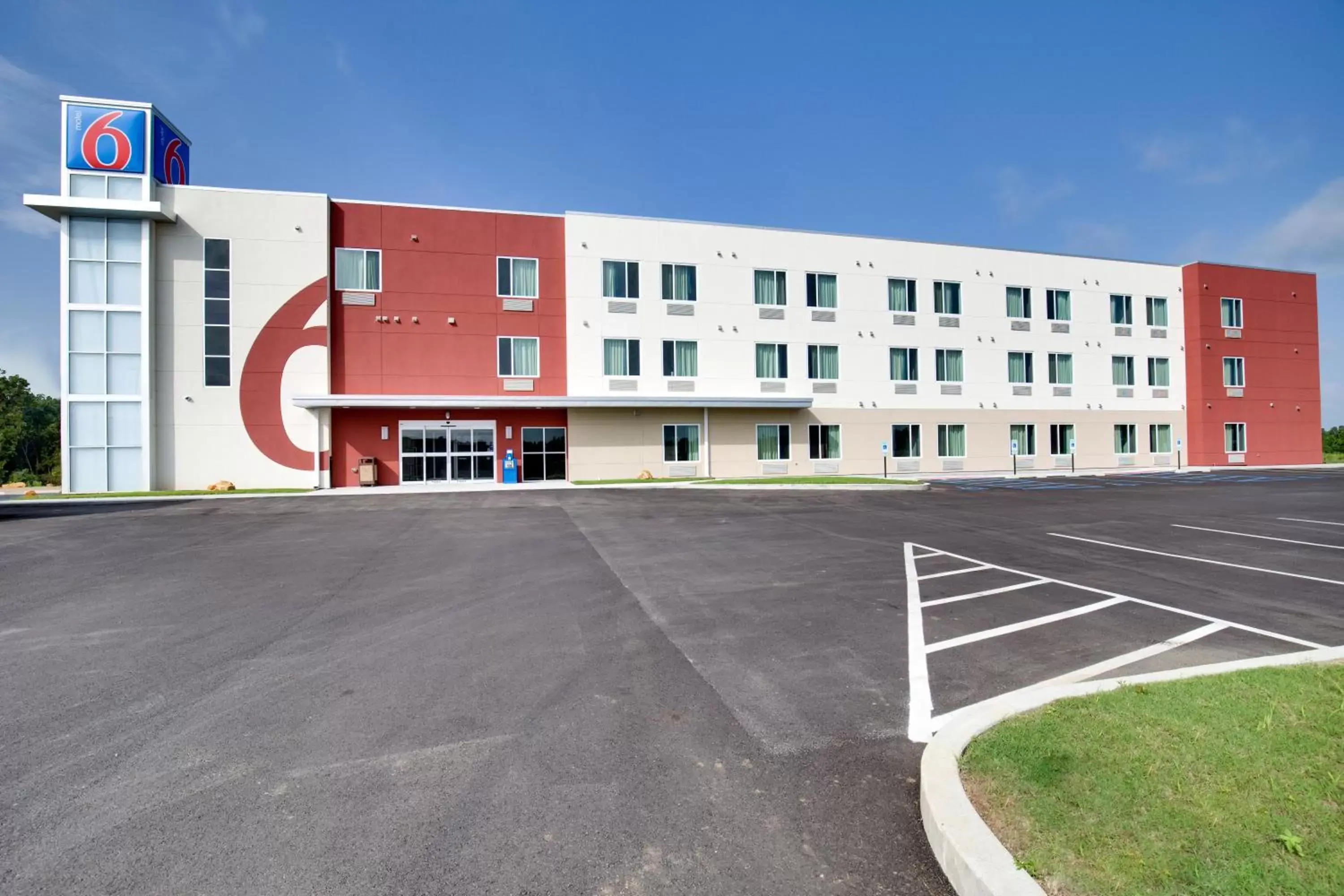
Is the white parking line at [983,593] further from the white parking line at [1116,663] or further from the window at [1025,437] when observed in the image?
the window at [1025,437]

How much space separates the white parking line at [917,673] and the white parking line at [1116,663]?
9 centimetres

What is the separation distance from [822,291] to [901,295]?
4.28m

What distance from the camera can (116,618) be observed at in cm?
675

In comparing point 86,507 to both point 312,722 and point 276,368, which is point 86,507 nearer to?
point 276,368

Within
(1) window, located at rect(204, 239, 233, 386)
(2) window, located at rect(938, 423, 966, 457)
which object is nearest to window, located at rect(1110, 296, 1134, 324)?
(2) window, located at rect(938, 423, 966, 457)

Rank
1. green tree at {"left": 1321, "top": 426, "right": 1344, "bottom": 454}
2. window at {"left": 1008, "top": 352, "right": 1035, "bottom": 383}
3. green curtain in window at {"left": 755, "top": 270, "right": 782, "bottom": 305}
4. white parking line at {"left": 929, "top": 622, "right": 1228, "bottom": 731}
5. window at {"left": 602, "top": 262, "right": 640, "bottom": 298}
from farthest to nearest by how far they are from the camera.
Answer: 1. green tree at {"left": 1321, "top": 426, "right": 1344, "bottom": 454}
2. window at {"left": 1008, "top": 352, "right": 1035, "bottom": 383}
3. green curtain in window at {"left": 755, "top": 270, "right": 782, "bottom": 305}
4. window at {"left": 602, "top": 262, "right": 640, "bottom": 298}
5. white parking line at {"left": 929, "top": 622, "right": 1228, "bottom": 731}

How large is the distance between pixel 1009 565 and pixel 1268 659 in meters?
4.34

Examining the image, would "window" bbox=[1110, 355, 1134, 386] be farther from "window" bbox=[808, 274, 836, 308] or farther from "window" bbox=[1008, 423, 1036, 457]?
"window" bbox=[808, 274, 836, 308]

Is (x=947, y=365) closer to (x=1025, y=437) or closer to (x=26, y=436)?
(x=1025, y=437)

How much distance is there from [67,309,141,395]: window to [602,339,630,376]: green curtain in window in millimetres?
17868

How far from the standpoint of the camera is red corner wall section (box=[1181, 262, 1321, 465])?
3491 cm

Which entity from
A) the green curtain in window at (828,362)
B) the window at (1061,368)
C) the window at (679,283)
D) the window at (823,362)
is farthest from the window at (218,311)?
the window at (1061,368)

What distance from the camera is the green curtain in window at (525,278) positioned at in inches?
1089

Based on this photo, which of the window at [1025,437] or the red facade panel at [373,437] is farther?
the window at [1025,437]
